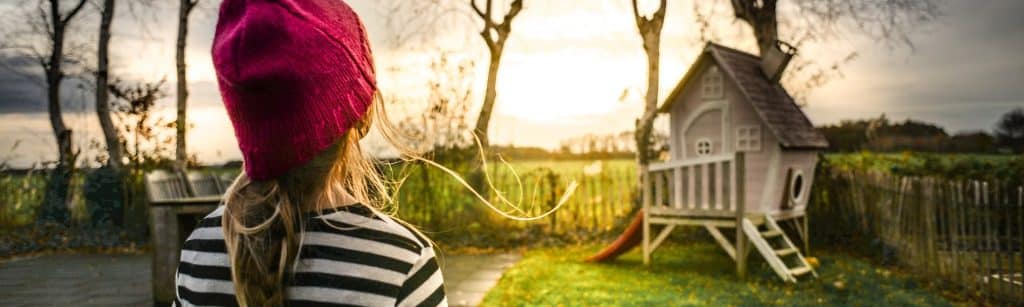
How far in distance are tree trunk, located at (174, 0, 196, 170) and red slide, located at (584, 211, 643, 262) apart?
6317 mm

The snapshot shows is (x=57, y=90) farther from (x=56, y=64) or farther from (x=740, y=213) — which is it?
(x=740, y=213)

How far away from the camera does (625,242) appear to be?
820cm

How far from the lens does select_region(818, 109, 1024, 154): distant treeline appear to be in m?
10.9

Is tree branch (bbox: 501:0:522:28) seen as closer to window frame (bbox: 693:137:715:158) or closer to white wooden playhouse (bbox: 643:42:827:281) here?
white wooden playhouse (bbox: 643:42:827:281)

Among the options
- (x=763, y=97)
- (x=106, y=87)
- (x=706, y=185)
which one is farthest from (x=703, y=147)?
(x=106, y=87)

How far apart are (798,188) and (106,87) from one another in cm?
1042

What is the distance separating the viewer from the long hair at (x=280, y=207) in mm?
1157

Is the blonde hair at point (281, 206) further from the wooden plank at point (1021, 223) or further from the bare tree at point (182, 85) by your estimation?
the bare tree at point (182, 85)

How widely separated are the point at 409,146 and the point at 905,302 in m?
6.15

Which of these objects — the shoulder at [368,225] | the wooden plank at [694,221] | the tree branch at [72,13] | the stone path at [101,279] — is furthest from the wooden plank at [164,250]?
the tree branch at [72,13]

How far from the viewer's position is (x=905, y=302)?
624cm

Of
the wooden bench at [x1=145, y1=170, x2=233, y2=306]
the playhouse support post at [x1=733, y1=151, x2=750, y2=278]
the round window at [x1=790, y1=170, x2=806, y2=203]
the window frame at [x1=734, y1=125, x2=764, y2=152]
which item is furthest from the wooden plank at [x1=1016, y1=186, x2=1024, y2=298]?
the wooden bench at [x1=145, y1=170, x2=233, y2=306]

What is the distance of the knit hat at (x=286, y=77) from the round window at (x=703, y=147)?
786 centimetres

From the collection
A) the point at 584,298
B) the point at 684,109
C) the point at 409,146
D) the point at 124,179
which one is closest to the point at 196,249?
the point at 409,146
